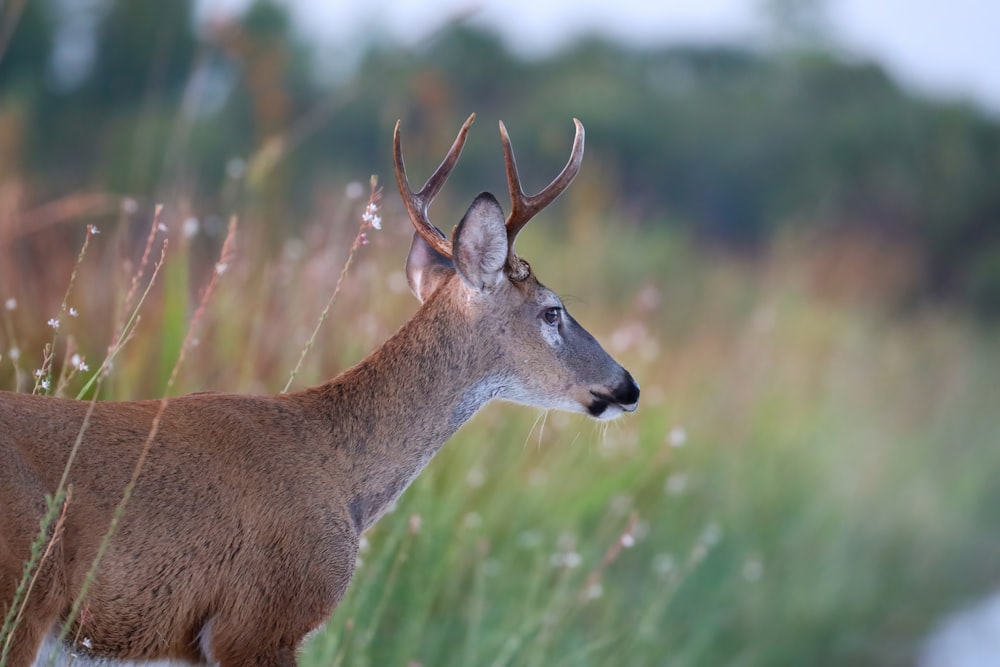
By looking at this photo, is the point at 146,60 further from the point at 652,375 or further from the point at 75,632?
the point at 75,632

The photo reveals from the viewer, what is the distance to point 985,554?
1062 centimetres

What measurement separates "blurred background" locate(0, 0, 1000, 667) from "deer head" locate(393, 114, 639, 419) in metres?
0.39

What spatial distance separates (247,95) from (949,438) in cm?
947

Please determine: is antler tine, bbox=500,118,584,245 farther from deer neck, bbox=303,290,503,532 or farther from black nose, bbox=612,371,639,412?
black nose, bbox=612,371,639,412

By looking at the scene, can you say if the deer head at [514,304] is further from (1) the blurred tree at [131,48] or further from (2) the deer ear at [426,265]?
(1) the blurred tree at [131,48]

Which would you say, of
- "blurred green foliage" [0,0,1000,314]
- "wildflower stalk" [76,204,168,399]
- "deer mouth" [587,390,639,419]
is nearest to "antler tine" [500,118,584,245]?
"deer mouth" [587,390,639,419]

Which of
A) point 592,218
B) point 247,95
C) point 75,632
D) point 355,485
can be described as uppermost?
point 247,95

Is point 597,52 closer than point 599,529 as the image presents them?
No

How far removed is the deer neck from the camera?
3.88 meters

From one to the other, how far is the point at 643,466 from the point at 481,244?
12.1 ft

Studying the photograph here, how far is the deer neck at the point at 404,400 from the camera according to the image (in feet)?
12.7

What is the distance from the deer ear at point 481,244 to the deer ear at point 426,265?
0.25 meters

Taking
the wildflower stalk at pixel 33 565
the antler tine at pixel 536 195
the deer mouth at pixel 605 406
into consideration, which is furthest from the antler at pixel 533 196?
the wildflower stalk at pixel 33 565

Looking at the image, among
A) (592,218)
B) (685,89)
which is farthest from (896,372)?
(685,89)
